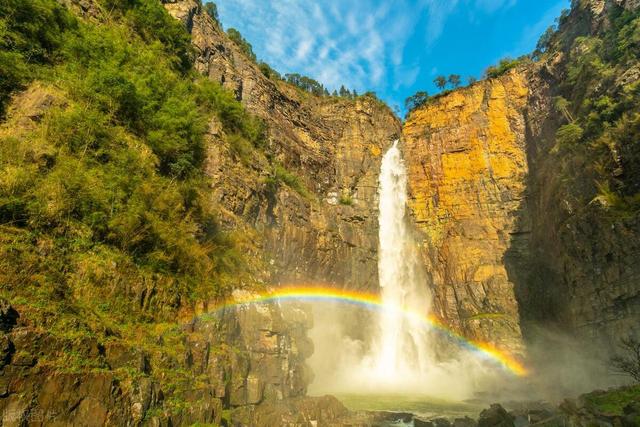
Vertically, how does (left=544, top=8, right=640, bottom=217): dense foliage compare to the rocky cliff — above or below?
above

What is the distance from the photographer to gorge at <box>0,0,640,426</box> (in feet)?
29.1

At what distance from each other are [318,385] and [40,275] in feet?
70.0

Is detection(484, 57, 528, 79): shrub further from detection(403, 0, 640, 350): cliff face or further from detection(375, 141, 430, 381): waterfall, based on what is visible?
detection(375, 141, 430, 381): waterfall

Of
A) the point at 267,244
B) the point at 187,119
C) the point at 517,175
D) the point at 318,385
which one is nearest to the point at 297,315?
the point at 267,244

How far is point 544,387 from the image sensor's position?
25.4 metres

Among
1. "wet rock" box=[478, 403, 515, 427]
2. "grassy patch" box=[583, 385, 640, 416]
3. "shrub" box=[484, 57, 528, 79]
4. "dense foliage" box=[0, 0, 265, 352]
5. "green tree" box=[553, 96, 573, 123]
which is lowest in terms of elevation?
"wet rock" box=[478, 403, 515, 427]

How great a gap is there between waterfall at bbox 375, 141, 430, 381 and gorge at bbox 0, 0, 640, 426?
8.5 inches

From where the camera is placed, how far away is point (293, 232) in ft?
87.4

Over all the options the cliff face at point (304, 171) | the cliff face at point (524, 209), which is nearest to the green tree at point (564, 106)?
the cliff face at point (524, 209)

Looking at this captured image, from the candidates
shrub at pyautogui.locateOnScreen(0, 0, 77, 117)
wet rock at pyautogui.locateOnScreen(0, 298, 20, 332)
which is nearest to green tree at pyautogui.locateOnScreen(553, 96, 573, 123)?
shrub at pyautogui.locateOnScreen(0, 0, 77, 117)

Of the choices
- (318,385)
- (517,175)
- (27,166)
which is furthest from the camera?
(517,175)

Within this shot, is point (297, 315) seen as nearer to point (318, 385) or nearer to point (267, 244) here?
point (267, 244)

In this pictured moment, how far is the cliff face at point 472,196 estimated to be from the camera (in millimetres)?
32969

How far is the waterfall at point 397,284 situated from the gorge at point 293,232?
0.22 metres
